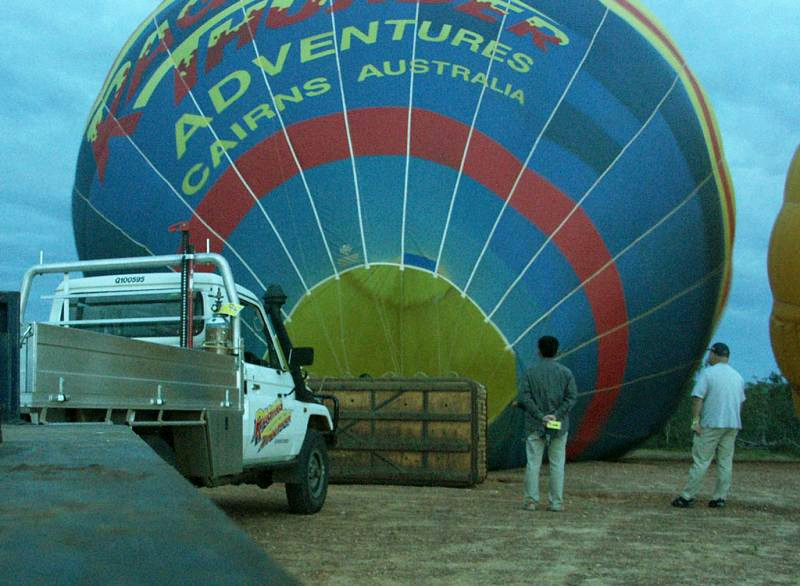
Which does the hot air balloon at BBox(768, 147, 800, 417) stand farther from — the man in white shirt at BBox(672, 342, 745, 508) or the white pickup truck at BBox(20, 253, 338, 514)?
the white pickup truck at BBox(20, 253, 338, 514)

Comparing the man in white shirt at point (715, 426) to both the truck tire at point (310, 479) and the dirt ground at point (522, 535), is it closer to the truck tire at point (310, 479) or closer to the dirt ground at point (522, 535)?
the dirt ground at point (522, 535)

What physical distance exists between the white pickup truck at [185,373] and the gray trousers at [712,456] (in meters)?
3.31

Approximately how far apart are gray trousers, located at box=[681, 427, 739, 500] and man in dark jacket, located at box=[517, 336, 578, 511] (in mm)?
1318

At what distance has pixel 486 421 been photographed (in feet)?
40.5

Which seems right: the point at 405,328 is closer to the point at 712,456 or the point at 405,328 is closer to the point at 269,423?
the point at 712,456

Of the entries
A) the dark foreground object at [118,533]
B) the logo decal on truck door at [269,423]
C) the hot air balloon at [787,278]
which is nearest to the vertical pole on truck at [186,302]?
the logo decal on truck door at [269,423]

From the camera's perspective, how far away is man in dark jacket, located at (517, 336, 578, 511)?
9578 mm

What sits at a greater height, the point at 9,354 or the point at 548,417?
the point at 9,354

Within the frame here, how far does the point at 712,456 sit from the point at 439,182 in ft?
13.8

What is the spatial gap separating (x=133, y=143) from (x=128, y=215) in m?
0.89

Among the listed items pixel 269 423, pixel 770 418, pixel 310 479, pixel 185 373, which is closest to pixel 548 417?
pixel 310 479

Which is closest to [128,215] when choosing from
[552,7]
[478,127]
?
[478,127]

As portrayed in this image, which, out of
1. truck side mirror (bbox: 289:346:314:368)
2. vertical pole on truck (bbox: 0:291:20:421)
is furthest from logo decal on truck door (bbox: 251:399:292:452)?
vertical pole on truck (bbox: 0:291:20:421)

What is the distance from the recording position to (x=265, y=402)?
8.27 m
